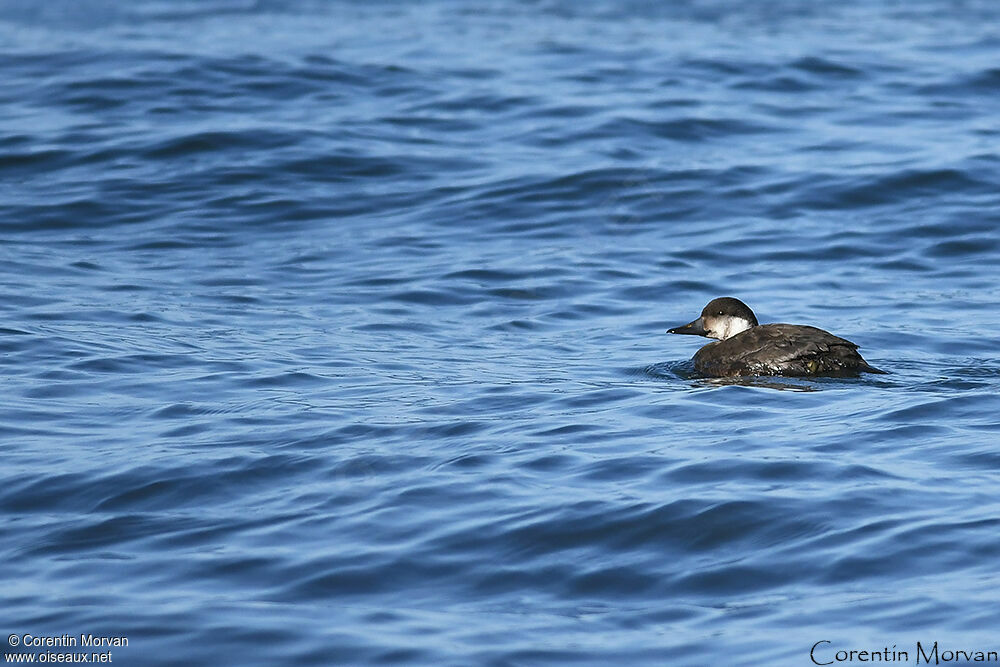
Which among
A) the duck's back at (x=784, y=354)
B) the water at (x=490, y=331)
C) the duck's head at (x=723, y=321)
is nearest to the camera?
the water at (x=490, y=331)

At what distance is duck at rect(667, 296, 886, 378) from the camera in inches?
316

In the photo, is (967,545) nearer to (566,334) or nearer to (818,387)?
(818,387)

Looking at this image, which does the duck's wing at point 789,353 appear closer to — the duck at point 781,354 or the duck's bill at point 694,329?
the duck at point 781,354

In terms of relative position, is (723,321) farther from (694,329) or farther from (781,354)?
(781,354)

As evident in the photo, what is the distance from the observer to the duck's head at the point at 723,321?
9.04m

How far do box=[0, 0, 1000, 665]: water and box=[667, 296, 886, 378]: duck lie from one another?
0.20 meters

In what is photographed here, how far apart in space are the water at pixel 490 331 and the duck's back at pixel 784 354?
200mm

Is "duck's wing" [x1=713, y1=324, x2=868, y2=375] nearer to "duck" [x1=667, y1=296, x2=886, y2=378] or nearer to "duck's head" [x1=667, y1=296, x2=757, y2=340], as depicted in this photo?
"duck" [x1=667, y1=296, x2=886, y2=378]

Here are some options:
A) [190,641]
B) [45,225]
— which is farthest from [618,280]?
[190,641]

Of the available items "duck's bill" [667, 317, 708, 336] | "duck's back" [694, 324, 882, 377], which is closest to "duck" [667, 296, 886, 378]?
"duck's back" [694, 324, 882, 377]

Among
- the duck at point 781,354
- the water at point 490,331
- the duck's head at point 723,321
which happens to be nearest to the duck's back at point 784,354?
the duck at point 781,354

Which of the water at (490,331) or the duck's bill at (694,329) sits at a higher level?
the water at (490,331)

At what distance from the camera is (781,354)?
8.16m

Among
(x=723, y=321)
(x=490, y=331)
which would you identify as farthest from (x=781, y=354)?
(x=490, y=331)
